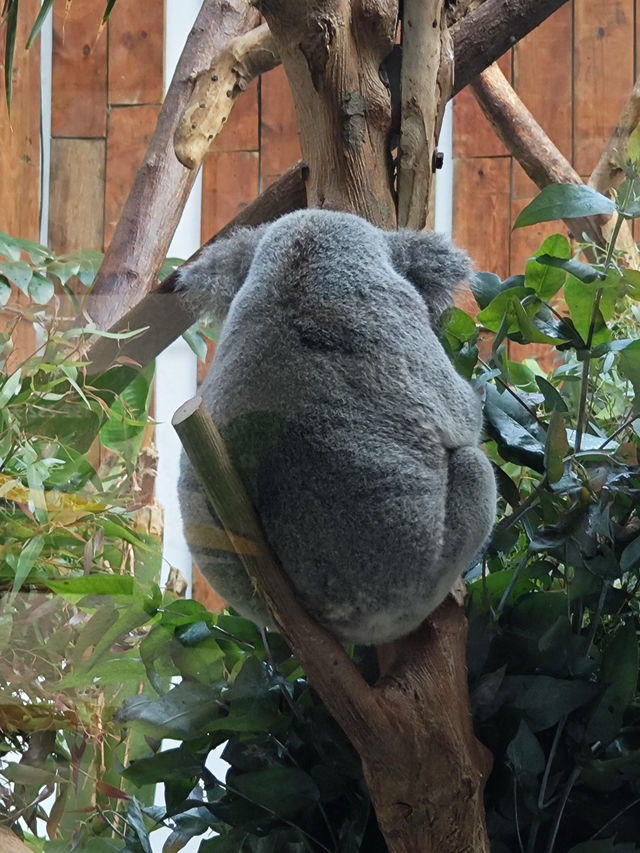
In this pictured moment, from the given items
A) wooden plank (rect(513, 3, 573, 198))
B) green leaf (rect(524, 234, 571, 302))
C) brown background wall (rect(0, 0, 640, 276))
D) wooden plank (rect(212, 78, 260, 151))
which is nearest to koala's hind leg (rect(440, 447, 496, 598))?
green leaf (rect(524, 234, 571, 302))

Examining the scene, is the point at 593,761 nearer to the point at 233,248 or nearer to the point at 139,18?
the point at 233,248

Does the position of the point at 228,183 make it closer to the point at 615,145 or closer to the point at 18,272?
the point at 18,272

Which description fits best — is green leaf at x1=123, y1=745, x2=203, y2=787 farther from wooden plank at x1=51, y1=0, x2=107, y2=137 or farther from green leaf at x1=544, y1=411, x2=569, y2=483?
wooden plank at x1=51, y1=0, x2=107, y2=137

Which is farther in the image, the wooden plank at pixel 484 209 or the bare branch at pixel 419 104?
the wooden plank at pixel 484 209

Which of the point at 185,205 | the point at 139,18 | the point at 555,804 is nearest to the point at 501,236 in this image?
the point at 185,205

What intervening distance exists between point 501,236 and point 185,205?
20.7 inches

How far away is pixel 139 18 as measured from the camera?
1.40m

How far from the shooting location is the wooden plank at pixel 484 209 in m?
1.43

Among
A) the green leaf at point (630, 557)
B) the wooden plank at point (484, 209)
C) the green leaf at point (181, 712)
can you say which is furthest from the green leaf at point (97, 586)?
the wooden plank at point (484, 209)

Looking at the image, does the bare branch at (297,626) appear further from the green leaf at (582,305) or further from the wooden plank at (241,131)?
the wooden plank at (241,131)

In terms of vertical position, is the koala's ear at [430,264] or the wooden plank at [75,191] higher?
the wooden plank at [75,191]

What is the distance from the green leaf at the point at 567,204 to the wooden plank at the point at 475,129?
2.00ft

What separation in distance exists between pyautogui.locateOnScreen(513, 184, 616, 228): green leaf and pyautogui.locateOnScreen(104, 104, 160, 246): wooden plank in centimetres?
72

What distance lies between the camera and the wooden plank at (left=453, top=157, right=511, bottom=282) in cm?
143
